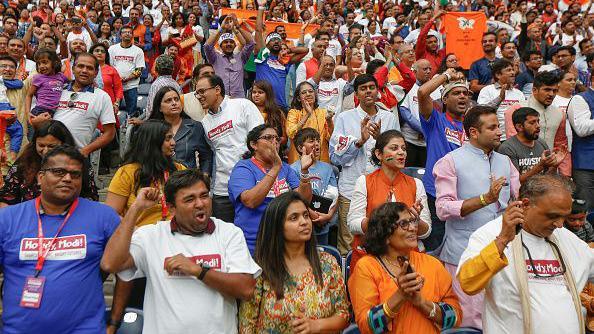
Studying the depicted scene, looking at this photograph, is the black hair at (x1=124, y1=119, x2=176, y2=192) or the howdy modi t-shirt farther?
the black hair at (x1=124, y1=119, x2=176, y2=192)

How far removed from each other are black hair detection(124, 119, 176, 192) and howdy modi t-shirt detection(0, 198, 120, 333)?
0.70m

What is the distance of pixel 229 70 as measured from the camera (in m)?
7.68

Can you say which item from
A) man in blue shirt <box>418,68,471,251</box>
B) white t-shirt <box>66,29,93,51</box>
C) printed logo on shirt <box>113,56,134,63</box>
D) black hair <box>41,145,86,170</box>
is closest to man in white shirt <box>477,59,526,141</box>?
man in blue shirt <box>418,68,471,251</box>

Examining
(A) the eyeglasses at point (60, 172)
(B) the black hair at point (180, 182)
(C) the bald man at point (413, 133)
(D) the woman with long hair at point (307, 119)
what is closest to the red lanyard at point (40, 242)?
(A) the eyeglasses at point (60, 172)

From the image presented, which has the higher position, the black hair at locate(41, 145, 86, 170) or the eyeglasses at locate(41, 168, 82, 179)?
the black hair at locate(41, 145, 86, 170)

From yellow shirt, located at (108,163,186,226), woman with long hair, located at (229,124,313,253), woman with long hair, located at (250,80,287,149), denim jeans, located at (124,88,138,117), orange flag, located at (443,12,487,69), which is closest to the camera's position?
yellow shirt, located at (108,163,186,226)

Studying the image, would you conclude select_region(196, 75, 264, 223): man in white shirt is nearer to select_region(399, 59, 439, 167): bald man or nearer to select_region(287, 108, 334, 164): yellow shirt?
select_region(287, 108, 334, 164): yellow shirt

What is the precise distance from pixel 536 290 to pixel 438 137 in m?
2.35

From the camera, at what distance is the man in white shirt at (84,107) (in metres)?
5.36

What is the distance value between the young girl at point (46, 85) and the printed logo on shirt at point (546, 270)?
4343 mm

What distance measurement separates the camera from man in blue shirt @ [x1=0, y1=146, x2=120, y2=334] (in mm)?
2883

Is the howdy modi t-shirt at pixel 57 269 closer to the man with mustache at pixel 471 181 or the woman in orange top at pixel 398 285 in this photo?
the woman in orange top at pixel 398 285

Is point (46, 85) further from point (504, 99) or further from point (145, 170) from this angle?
point (504, 99)

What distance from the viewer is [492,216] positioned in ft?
13.5
